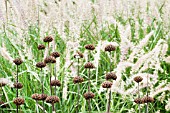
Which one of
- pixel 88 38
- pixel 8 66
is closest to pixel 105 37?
pixel 88 38

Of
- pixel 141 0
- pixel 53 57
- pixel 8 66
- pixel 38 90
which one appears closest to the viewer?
pixel 53 57

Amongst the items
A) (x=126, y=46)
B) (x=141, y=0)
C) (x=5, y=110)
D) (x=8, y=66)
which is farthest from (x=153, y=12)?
(x=5, y=110)

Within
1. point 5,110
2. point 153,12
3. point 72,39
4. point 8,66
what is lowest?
point 5,110

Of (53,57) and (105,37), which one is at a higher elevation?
(105,37)

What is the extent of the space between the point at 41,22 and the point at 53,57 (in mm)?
1639

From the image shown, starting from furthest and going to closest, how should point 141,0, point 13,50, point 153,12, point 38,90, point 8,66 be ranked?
point 141,0
point 153,12
point 13,50
point 8,66
point 38,90

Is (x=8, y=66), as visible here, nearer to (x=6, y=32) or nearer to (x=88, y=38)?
(x=6, y=32)

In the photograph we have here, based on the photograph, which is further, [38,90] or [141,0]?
[141,0]

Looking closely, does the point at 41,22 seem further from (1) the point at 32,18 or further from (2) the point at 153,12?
(2) the point at 153,12

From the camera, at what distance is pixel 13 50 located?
3248 millimetres

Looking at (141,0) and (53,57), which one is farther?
(141,0)

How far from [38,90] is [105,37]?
1.21 meters

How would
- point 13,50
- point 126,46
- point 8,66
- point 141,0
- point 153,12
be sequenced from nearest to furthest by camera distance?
point 126,46 → point 8,66 → point 13,50 → point 153,12 → point 141,0

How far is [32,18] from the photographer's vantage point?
3303 mm
